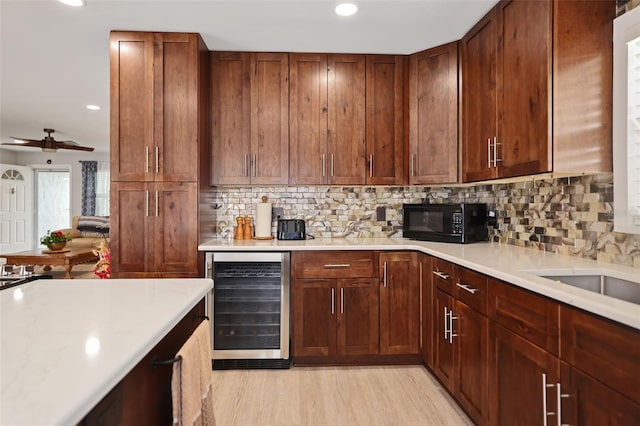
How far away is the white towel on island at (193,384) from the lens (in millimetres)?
1013

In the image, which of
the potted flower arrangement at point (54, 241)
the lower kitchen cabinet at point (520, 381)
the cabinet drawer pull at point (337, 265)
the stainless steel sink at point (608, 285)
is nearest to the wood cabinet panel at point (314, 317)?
the cabinet drawer pull at point (337, 265)

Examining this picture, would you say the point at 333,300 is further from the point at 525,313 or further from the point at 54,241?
the point at 54,241

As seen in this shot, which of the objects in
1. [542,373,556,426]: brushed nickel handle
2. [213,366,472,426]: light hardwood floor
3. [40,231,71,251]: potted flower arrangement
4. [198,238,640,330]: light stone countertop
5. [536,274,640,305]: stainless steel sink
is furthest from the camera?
[40,231,71,251]: potted flower arrangement

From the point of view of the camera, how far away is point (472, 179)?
2727 mm

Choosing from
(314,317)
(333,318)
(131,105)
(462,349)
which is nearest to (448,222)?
(462,349)

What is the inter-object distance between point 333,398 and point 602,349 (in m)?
1.68

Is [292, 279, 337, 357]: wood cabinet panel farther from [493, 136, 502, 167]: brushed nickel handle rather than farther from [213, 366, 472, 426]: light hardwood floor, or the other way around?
[493, 136, 502, 167]: brushed nickel handle

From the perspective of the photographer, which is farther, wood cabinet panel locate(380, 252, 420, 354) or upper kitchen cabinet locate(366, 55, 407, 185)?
upper kitchen cabinet locate(366, 55, 407, 185)

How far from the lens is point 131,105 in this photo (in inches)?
109

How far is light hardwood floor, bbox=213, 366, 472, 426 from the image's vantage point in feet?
7.16

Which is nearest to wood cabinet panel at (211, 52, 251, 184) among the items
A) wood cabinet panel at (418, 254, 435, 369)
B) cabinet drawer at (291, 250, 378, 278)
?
cabinet drawer at (291, 250, 378, 278)

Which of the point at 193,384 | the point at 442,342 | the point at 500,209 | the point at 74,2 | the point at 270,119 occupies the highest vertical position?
the point at 74,2

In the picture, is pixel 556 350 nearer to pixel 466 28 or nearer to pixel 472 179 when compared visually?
pixel 472 179

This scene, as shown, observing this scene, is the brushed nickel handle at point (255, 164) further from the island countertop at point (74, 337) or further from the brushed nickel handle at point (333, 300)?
the island countertop at point (74, 337)
